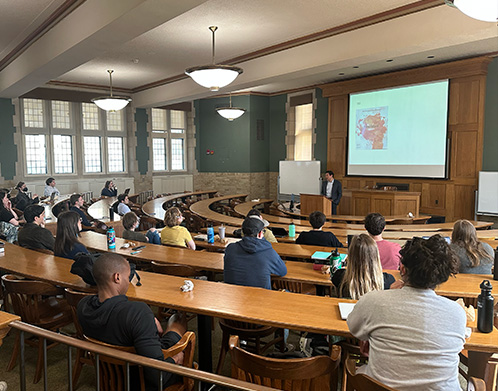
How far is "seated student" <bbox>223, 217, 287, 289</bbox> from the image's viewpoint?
3076mm

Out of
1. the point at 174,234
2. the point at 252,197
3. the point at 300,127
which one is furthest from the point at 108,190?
the point at 174,234

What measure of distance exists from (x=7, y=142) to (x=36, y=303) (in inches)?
382

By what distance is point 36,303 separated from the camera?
300 cm

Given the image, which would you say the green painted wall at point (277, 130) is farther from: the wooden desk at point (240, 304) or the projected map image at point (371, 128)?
the wooden desk at point (240, 304)

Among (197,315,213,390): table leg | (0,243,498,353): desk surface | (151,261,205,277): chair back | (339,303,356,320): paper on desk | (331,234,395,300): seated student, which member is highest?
(331,234,395,300): seated student

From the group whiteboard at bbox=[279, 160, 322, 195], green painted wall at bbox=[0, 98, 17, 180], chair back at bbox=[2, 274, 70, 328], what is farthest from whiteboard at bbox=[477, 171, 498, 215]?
green painted wall at bbox=[0, 98, 17, 180]

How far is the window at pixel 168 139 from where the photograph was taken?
45.9ft

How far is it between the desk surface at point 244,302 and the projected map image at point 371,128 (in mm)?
8473

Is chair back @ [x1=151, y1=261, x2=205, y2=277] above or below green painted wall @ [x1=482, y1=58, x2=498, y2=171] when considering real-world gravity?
below

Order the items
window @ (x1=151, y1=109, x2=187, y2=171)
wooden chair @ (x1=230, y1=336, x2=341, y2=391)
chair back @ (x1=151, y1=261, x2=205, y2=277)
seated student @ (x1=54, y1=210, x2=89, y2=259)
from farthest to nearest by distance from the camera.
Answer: window @ (x1=151, y1=109, x2=187, y2=171) < seated student @ (x1=54, y1=210, x2=89, y2=259) < chair back @ (x1=151, y1=261, x2=205, y2=277) < wooden chair @ (x1=230, y1=336, x2=341, y2=391)

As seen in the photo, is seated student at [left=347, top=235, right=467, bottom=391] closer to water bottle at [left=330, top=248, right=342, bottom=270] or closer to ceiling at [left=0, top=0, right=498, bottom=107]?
water bottle at [left=330, top=248, right=342, bottom=270]

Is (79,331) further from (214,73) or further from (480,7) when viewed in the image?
(214,73)

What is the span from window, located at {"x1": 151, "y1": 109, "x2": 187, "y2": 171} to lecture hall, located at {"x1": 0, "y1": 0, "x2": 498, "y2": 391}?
0.05m

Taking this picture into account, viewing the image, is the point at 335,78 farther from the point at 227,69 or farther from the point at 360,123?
the point at 227,69
